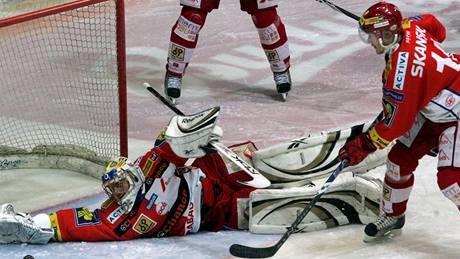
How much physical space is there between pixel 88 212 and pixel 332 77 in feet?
8.23

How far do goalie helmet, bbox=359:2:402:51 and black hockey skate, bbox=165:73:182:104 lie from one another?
86.9 inches

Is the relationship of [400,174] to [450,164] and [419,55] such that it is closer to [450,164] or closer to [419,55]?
[450,164]

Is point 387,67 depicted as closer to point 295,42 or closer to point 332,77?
point 332,77

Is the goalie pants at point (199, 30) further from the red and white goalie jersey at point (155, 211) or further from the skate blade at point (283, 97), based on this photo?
the red and white goalie jersey at point (155, 211)

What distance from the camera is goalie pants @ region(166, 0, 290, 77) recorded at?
17.5 feet

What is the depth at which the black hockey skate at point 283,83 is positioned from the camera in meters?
5.63

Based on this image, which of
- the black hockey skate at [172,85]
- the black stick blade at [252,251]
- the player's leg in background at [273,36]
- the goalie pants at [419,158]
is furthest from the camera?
the black hockey skate at [172,85]

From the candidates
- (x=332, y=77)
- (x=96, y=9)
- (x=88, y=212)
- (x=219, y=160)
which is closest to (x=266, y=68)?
(x=332, y=77)

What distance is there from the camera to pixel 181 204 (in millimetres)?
3859

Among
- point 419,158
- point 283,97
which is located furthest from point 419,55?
point 283,97

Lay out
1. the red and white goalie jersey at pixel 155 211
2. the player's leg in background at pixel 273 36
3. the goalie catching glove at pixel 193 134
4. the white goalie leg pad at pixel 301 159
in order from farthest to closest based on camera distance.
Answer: the player's leg in background at pixel 273 36, the white goalie leg pad at pixel 301 159, the red and white goalie jersey at pixel 155 211, the goalie catching glove at pixel 193 134

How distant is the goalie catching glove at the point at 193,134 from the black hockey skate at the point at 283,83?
1891 millimetres

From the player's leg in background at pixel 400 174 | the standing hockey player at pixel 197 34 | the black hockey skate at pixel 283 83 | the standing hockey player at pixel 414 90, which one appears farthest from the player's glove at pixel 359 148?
the black hockey skate at pixel 283 83

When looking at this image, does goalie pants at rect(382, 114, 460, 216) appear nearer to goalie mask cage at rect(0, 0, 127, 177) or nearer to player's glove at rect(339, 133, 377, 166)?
player's glove at rect(339, 133, 377, 166)
